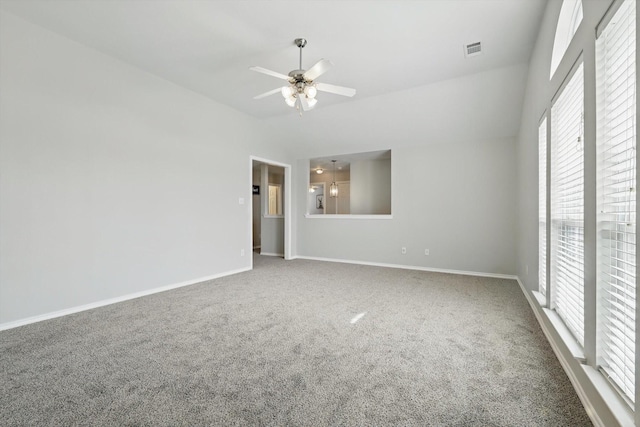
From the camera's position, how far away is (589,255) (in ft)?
4.97

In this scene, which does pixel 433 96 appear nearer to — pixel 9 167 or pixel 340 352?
pixel 340 352

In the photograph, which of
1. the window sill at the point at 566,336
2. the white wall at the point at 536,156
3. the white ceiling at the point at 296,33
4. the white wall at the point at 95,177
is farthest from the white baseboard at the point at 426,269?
the white ceiling at the point at 296,33

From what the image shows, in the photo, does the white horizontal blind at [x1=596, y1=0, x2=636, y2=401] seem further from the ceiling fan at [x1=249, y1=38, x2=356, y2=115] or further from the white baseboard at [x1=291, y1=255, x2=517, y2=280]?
the white baseboard at [x1=291, y1=255, x2=517, y2=280]

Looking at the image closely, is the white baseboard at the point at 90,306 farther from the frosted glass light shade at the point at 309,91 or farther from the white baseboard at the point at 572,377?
the white baseboard at the point at 572,377

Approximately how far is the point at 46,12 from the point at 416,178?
5.24m

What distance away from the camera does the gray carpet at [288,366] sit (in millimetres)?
1504

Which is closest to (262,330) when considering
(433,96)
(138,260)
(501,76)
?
(138,260)

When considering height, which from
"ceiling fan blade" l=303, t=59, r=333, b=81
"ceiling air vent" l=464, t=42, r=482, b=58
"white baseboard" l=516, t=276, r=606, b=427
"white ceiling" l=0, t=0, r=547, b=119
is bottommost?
"white baseboard" l=516, t=276, r=606, b=427

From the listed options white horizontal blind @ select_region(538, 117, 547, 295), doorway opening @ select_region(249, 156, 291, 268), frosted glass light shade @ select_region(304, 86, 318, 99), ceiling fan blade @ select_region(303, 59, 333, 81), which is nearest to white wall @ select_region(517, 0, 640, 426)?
white horizontal blind @ select_region(538, 117, 547, 295)

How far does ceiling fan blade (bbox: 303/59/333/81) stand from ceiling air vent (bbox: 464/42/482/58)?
5.45ft

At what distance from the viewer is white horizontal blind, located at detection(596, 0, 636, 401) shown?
117 cm

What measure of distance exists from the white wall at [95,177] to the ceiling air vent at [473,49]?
3.58 m

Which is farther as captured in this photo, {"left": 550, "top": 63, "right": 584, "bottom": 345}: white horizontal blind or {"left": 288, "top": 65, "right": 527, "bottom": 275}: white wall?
{"left": 288, "top": 65, "right": 527, "bottom": 275}: white wall

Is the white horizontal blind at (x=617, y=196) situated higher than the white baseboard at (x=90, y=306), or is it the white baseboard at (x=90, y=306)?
the white horizontal blind at (x=617, y=196)
